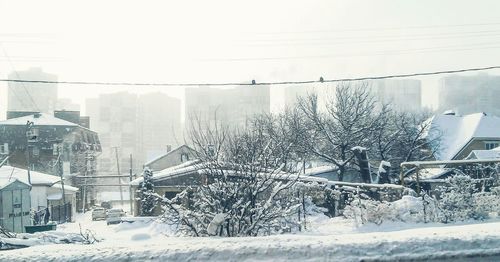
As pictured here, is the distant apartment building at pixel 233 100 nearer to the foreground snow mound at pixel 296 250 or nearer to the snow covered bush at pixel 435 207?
the snow covered bush at pixel 435 207

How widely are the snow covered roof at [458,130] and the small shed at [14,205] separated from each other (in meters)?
29.6

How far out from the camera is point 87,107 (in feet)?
313

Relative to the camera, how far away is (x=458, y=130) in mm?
40594

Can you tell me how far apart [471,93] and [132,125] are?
56830 millimetres

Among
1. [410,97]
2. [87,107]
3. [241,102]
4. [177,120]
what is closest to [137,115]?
[177,120]

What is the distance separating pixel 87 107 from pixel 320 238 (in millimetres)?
97466

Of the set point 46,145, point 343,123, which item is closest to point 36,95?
point 46,145

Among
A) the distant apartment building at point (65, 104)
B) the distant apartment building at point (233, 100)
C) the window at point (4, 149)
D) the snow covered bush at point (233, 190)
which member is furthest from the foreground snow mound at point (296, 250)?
the distant apartment building at point (65, 104)

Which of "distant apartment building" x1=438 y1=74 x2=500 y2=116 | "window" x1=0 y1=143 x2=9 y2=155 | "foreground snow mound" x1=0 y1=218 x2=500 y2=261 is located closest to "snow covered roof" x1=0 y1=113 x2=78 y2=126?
"window" x1=0 y1=143 x2=9 y2=155

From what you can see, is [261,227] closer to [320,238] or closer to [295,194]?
[295,194]

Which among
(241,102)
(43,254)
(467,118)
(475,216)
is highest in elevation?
(241,102)

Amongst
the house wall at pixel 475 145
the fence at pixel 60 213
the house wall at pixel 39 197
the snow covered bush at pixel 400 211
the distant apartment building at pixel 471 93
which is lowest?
the fence at pixel 60 213

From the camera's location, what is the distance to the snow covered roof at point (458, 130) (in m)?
37.7

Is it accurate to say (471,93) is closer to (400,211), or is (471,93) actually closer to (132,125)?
(400,211)
